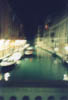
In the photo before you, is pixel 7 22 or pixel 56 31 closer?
pixel 56 31

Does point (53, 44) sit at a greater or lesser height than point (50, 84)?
greater

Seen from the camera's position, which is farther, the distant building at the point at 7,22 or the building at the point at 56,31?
the distant building at the point at 7,22

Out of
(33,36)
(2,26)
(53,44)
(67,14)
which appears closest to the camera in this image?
(33,36)

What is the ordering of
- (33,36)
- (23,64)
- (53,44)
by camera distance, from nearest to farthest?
(33,36) → (53,44) → (23,64)

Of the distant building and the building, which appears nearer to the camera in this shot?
the building

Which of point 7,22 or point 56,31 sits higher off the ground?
point 7,22

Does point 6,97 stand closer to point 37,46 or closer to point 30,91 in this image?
point 30,91

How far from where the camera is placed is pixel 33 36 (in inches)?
118

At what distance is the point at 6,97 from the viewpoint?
7.66ft

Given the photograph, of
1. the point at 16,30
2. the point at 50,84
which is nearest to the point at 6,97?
the point at 50,84

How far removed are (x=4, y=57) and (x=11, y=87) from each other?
108cm

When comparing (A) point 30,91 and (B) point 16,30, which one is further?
(B) point 16,30

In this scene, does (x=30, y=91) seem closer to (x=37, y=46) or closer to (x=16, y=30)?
(x=37, y=46)

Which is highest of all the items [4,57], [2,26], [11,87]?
[2,26]
